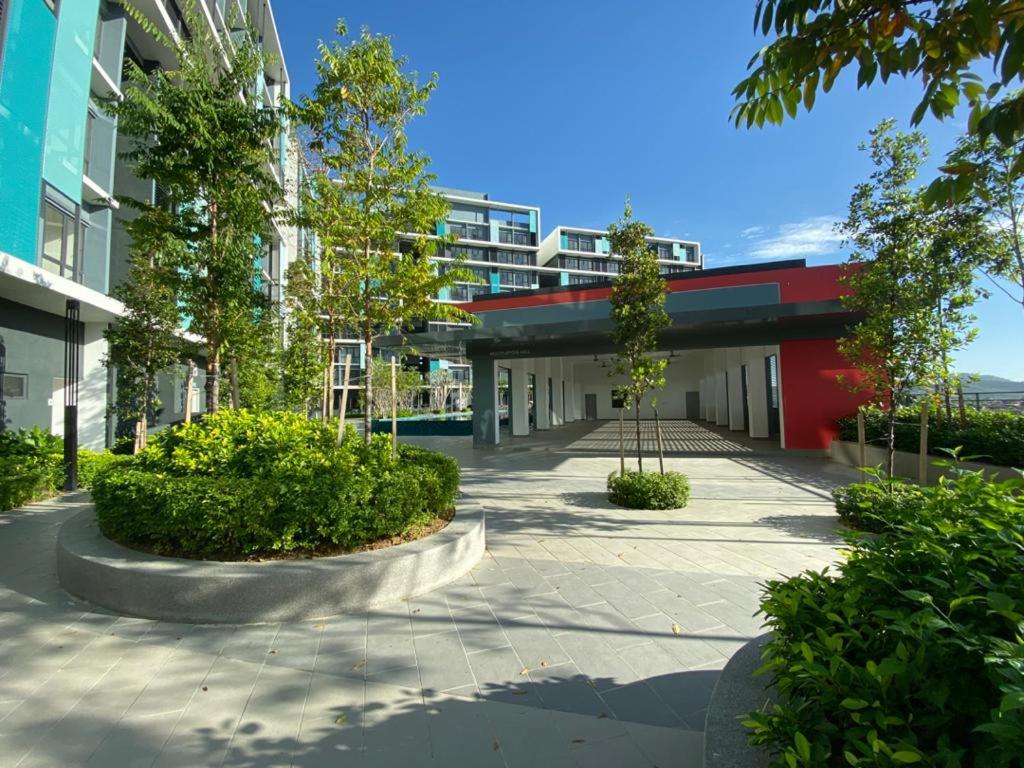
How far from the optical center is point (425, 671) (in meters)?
3.18

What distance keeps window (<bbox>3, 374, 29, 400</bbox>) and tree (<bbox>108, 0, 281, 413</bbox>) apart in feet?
22.3

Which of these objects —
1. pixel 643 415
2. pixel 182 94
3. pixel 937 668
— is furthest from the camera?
pixel 643 415

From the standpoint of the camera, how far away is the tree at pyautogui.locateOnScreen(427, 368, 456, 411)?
151 ft

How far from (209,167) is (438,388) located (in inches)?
1590

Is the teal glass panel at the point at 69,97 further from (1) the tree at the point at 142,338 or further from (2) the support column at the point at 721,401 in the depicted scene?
(2) the support column at the point at 721,401

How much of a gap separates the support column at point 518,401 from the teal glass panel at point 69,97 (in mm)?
14846

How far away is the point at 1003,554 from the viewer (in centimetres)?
161

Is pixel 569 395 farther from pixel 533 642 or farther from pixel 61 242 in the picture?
pixel 533 642

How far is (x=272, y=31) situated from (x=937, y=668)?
36.3m

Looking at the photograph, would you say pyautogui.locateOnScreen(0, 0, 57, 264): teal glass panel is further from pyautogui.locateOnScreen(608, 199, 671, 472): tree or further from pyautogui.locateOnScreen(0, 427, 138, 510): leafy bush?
pyautogui.locateOnScreen(608, 199, 671, 472): tree

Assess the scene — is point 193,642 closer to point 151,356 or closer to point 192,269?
point 192,269

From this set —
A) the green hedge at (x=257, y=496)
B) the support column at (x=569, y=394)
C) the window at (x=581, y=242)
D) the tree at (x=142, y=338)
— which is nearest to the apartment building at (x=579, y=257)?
the window at (x=581, y=242)

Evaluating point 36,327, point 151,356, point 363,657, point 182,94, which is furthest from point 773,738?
point 36,327

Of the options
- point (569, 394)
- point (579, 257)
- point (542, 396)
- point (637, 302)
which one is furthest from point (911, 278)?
point (579, 257)
